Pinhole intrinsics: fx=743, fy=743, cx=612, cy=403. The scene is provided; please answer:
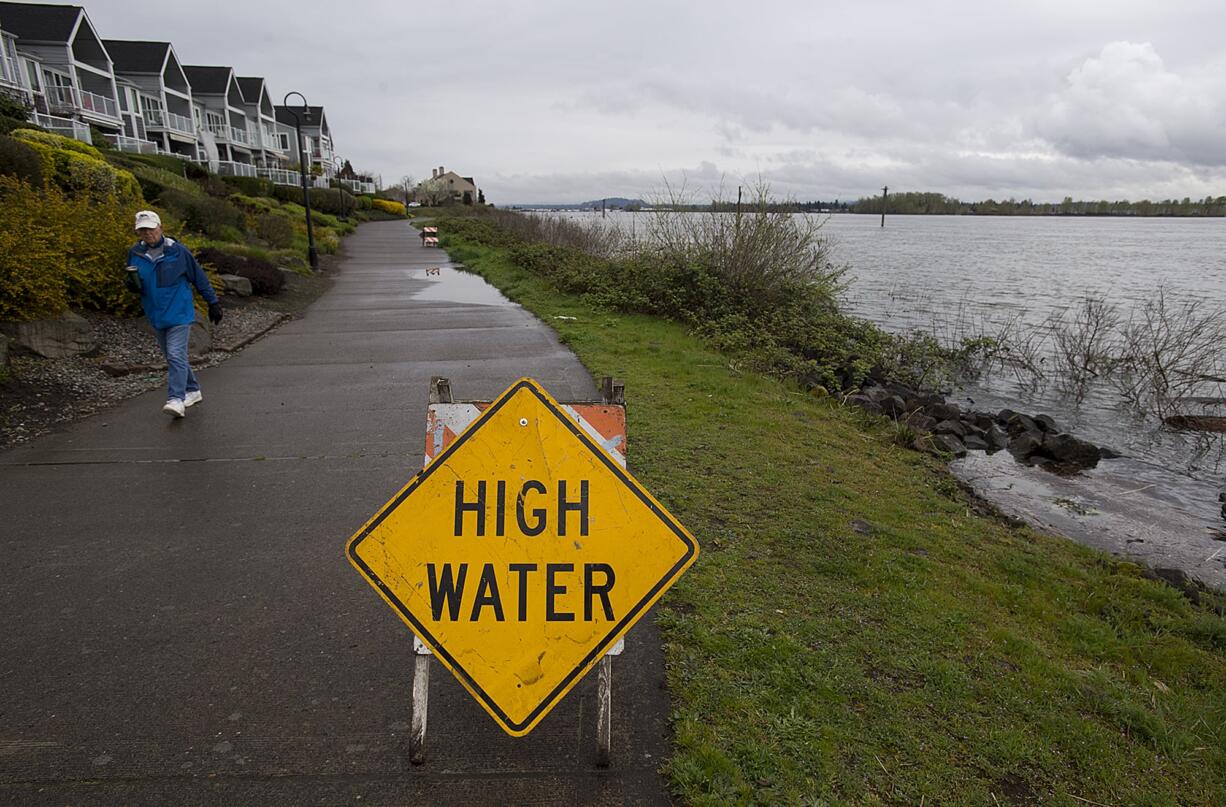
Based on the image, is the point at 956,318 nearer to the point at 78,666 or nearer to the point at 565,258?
the point at 565,258

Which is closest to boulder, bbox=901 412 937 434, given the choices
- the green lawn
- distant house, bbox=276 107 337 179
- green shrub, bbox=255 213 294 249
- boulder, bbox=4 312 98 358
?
the green lawn

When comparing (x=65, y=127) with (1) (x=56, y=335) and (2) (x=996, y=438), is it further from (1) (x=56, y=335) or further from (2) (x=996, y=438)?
(2) (x=996, y=438)

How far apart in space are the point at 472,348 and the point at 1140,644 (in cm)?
876

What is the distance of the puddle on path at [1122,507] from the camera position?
257 inches

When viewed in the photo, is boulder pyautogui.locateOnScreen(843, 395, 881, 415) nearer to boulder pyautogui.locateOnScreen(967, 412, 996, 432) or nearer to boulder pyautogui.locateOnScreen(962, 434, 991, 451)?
boulder pyautogui.locateOnScreen(962, 434, 991, 451)

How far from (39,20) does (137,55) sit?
37.0 ft

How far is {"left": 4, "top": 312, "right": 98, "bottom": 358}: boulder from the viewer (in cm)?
Answer: 807

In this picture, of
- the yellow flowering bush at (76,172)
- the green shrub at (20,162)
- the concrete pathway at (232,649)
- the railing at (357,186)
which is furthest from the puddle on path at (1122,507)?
the railing at (357,186)

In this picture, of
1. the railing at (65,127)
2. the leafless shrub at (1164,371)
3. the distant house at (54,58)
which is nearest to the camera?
the leafless shrub at (1164,371)

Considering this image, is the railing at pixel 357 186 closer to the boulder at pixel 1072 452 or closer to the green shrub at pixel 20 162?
the green shrub at pixel 20 162

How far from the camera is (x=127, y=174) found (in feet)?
57.2

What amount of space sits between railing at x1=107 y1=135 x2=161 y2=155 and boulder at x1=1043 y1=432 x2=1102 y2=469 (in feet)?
131

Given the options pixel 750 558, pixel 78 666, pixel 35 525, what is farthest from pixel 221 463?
pixel 750 558

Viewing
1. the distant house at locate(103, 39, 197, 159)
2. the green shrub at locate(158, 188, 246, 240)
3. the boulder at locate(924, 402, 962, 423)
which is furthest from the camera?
the distant house at locate(103, 39, 197, 159)
